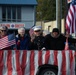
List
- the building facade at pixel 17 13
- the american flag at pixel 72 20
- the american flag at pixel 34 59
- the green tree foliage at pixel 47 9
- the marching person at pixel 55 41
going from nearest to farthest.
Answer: the american flag at pixel 34 59 < the marching person at pixel 55 41 < the american flag at pixel 72 20 < the building facade at pixel 17 13 < the green tree foliage at pixel 47 9

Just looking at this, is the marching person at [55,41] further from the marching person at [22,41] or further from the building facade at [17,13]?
the building facade at [17,13]

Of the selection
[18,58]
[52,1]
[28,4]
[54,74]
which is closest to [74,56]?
[54,74]

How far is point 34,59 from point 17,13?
A: 137 ft

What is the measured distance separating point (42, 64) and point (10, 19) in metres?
42.0

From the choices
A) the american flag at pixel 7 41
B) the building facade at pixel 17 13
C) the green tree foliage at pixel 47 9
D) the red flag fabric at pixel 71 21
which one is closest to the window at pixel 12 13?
the building facade at pixel 17 13

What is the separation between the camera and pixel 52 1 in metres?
79.2

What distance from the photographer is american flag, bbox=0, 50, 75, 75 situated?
10.1 m

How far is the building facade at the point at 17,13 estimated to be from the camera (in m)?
50.5

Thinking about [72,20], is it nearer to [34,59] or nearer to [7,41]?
[34,59]

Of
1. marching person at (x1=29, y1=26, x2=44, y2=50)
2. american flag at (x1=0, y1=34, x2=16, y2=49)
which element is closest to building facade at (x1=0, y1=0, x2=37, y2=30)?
marching person at (x1=29, y1=26, x2=44, y2=50)

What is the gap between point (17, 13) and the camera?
5150 cm

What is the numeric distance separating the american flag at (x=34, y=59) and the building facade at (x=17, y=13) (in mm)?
39924

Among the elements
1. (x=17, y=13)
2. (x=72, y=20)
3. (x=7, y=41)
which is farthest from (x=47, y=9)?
(x=7, y=41)

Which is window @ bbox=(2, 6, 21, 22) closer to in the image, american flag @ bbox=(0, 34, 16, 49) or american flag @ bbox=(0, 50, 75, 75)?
american flag @ bbox=(0, 34, 16, 49)
